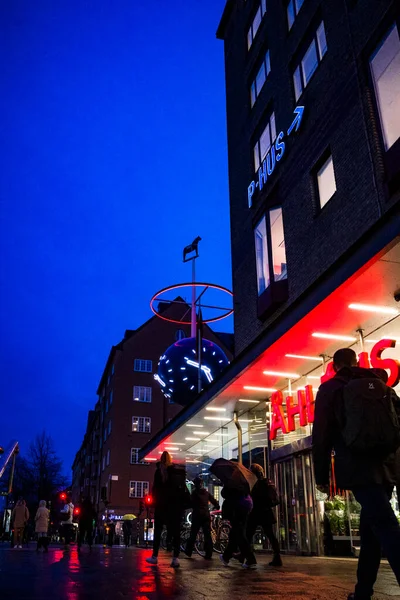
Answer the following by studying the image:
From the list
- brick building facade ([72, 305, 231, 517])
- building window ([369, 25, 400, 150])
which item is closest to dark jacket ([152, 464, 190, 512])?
building window ([369, 25, 400, 150])

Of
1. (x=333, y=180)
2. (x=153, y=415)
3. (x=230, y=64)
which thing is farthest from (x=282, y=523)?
(x=153, y=415)

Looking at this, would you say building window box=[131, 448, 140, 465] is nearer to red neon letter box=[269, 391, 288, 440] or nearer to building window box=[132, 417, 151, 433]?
building window box=[132, 417, 151, 433]

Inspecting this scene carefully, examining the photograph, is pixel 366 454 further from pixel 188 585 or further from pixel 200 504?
pixel 200 504

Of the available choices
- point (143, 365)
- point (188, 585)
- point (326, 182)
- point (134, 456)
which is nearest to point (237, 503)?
point (188, 585)

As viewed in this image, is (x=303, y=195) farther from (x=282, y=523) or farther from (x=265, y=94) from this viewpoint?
(x=282, y=523)

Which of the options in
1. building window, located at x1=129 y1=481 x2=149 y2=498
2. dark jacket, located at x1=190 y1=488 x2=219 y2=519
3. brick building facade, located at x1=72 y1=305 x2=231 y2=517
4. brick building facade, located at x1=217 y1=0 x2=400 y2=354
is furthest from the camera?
brick building facade, located at x1=72 y1=305 x2=231 y2=517

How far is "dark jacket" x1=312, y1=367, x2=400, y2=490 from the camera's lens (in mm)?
4039

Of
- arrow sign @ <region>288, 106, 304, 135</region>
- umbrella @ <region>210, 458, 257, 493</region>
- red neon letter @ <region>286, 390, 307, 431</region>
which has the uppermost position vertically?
arrow sign @ <region>288, 106, 304, 135</region>

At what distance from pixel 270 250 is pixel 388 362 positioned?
689 cm

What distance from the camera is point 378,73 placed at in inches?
505

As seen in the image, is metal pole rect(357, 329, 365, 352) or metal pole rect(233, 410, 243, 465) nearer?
metal pole rect(357, 329, 365, 352)

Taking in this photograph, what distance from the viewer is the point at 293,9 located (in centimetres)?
1848

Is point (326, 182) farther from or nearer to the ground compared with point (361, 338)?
farther from the ground

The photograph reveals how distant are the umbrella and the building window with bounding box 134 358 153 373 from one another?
41.8 m
